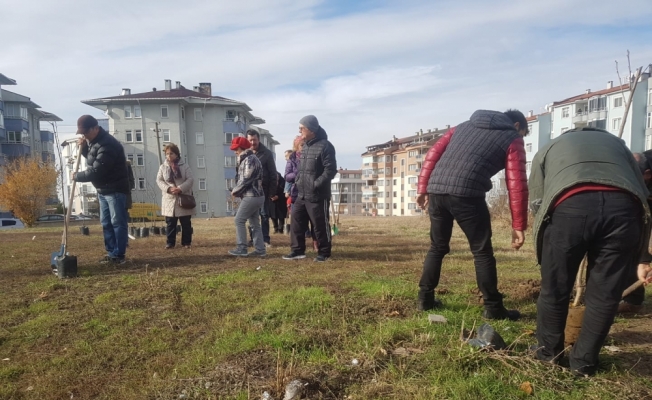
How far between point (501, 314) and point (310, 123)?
3.73 m

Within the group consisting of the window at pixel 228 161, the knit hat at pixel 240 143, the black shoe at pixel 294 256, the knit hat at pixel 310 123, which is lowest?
the black shoe at pixel 294 256

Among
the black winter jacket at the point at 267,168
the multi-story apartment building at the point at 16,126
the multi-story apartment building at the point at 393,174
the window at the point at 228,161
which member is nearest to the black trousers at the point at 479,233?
the black winter jacket at the point at 267,168

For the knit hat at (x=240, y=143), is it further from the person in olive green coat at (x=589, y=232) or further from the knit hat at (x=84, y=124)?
the person in olive green coat at (x=589, y=232)

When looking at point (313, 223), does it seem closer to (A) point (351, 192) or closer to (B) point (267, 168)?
(B) point (267, 168)

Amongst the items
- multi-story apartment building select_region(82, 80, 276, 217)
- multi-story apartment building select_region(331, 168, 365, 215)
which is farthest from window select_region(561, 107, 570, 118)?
multi-story apartment building select_region(331, 168, 365, 215)

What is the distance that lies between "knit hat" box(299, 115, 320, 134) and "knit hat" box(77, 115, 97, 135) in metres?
2.88

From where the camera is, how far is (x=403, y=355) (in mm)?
2627

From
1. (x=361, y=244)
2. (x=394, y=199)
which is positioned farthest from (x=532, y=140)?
(x=361, y=244)

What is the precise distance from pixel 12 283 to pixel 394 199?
8116 centimetres

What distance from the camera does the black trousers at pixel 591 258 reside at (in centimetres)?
226

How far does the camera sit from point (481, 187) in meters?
3.33

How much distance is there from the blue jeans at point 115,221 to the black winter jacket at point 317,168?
2.61 metres

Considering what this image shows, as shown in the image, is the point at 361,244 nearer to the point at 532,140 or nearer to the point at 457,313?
the point at 457,313

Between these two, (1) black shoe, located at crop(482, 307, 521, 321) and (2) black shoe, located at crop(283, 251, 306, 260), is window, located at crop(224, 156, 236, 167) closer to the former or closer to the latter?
(2) black shoe, located at crop(283, 251, 306, 260)
